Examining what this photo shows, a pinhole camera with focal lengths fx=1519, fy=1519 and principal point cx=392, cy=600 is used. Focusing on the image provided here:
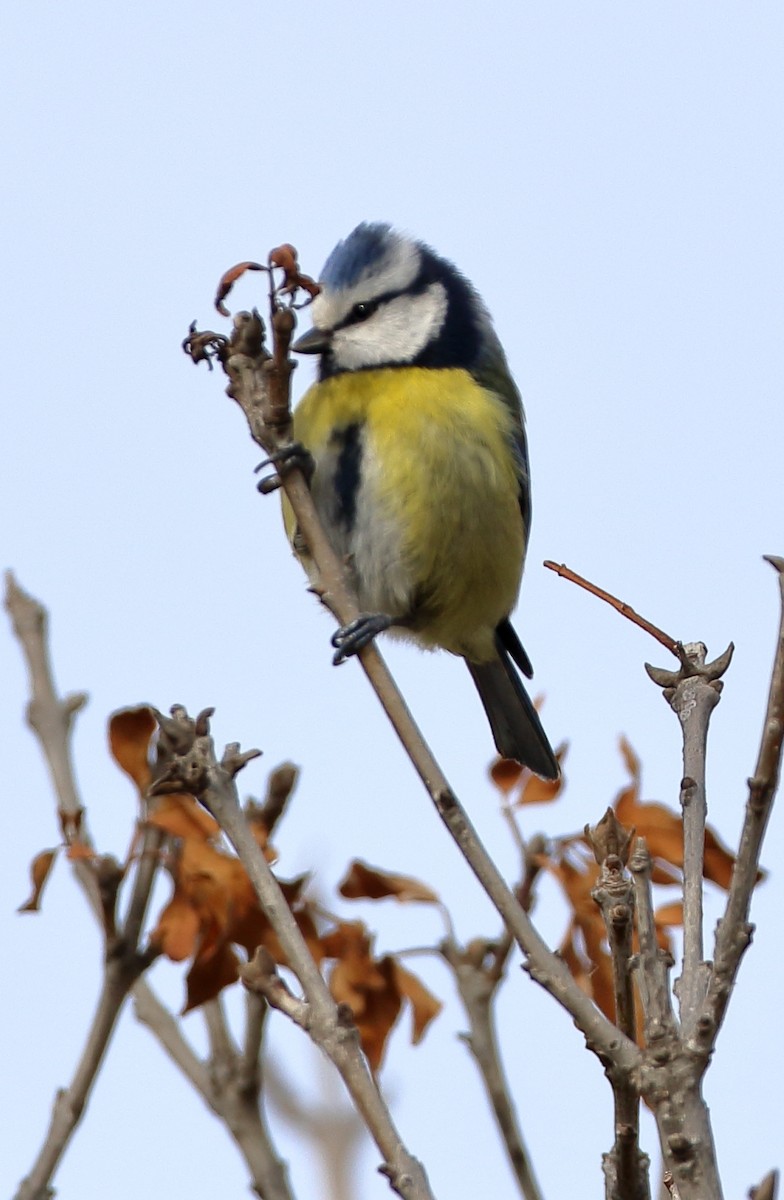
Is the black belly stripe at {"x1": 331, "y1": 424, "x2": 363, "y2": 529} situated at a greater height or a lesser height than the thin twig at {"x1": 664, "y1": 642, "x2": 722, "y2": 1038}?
greater

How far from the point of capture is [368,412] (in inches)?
115

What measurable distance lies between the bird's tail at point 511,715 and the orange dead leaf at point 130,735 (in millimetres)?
1641

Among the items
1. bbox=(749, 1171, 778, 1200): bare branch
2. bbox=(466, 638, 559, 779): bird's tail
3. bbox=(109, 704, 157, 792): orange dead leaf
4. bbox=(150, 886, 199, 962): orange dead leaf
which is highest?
bbox=(466, 638, 559, 779): bird's tail

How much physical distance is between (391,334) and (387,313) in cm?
7

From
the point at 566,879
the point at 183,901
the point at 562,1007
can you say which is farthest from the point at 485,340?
the point at 562,1007

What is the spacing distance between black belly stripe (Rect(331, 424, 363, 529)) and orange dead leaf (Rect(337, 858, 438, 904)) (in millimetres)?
863

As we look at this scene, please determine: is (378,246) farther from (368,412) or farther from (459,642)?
(459,642)

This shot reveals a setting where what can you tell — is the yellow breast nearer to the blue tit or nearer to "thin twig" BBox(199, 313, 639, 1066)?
the blue tit

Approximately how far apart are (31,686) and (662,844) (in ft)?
3.08

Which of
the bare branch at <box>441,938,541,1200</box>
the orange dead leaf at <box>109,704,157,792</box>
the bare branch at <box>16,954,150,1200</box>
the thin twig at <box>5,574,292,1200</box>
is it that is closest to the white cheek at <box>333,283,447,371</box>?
the thin twig at <box>5,574,292,1200</box>

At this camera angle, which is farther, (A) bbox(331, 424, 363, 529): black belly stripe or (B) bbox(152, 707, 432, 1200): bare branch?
(A) bbox(331, 424, 363, 529): black belly stripe

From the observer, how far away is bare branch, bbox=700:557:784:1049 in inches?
49.6

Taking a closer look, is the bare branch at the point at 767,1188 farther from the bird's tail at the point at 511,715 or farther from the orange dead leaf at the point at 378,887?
the bird's tail at the point at 511,715

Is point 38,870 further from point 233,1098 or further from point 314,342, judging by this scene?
point 314,342
